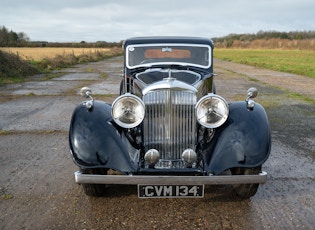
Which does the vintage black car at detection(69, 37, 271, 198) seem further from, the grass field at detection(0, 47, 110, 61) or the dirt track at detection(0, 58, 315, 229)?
the grass field at detection(0, 47, 110, 61)

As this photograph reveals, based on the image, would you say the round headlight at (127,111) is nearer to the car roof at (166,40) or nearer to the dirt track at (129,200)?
the dirt track at (129,200)

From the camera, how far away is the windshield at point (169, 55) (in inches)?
198

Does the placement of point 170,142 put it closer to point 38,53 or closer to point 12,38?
point 38,53

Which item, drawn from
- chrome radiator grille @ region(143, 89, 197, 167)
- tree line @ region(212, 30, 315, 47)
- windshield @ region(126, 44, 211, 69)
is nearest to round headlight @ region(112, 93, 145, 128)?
chrome radiator grille @ region(143, 89, 197, 167)

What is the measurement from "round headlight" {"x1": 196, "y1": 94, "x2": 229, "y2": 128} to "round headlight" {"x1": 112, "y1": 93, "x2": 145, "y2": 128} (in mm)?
619

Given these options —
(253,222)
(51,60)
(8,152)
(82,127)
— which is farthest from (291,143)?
(51,60)

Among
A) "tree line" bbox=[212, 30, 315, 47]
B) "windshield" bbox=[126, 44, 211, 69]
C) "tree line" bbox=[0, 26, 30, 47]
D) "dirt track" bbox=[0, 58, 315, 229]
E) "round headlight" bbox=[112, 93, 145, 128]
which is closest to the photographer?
"dirt track" bbox=[0, 58, 315, 229]

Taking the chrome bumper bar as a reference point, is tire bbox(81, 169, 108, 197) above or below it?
below

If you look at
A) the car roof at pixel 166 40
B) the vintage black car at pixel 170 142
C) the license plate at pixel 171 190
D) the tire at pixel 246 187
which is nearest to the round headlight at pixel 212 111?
the vintage black car at pixel 170 142

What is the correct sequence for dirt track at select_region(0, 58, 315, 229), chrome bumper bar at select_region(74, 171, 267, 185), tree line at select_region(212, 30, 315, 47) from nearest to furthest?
chrome bumper bar at select_region(74, 171, 267, 185)
dirt track at select_region(0, 58, 315, 229)
tree line at select_region(212, 30, 315, 47)

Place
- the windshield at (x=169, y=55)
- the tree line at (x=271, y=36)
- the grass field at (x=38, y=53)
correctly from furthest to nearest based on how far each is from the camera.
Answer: the tree line at (x=271, y=36), the grass field at (x=38, y=53), the windshield at (x=169, y=55)

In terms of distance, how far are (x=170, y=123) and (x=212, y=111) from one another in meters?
0.47

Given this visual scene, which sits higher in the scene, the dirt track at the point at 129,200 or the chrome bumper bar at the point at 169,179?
the chrome bumper bar at the point at 169,179

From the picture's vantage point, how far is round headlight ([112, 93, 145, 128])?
3369 millimetres
